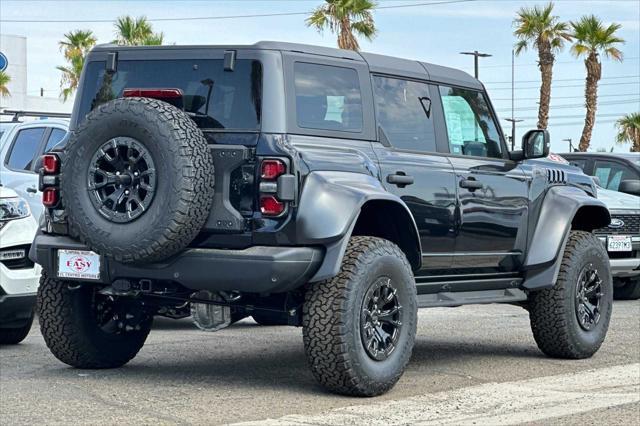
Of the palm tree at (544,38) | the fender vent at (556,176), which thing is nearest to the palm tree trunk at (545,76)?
the palm tree at (544,38)

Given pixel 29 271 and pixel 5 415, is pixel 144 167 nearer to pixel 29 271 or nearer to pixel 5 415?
pixel 5 415

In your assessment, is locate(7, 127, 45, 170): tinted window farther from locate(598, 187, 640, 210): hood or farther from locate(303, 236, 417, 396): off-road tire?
locate(598, 187, 640, 210): hood

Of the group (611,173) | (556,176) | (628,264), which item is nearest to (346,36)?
(611,173)

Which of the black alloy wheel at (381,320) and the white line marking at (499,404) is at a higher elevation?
the black alloy wheel at (381,320)

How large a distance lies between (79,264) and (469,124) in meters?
3.04

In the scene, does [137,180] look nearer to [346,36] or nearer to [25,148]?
[25,148]

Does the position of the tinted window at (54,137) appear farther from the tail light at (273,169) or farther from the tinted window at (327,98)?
the tail light at (273,169)

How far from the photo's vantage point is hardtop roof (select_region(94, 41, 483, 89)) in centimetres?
816

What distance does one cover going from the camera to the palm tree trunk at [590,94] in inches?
1822

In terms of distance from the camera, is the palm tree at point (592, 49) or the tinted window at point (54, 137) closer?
the tinted window at point (54, 137)

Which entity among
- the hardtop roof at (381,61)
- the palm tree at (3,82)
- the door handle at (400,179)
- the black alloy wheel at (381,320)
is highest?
the palm tree at (3,82)

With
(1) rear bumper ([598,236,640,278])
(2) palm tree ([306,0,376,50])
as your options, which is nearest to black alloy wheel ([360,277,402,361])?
(1) rear bumper ([598,236,640,278])

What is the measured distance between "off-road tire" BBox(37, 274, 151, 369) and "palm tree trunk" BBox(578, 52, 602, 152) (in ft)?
127

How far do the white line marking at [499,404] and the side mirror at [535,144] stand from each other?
1676 millimetres
